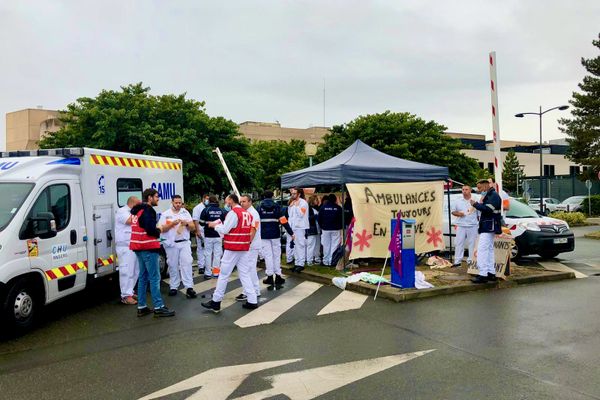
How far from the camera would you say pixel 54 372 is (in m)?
5.16

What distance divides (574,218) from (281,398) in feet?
83.8

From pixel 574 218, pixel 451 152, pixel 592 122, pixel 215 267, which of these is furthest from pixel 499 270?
pixel 592 122

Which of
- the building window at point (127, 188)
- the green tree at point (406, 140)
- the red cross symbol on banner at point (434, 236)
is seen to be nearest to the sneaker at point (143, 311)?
the building window at point (127, 188)

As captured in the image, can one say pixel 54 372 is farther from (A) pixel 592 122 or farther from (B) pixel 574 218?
(A) pixel 592 122

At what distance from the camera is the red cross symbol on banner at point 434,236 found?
11430 mm

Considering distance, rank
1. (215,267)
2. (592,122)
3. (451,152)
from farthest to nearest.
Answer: (592,122), (451,152), (215,267)

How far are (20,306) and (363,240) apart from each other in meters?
6.44

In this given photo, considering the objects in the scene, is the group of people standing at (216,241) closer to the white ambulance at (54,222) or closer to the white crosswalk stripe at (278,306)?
the white crosswalk stripe at (278,306)

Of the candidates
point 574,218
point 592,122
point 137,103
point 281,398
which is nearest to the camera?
point 281,398

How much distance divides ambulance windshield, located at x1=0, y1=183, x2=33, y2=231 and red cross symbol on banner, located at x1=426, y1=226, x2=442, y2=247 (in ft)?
26.4

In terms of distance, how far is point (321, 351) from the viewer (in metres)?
5.62

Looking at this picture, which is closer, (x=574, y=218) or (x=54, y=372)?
(x=54, y=372)

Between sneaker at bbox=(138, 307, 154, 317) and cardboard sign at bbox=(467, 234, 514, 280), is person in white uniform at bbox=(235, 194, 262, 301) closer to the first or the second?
sneaker at bbox=(138, 307, 154, 317)

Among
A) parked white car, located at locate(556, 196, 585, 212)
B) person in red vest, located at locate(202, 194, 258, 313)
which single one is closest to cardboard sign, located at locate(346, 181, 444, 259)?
person in red vest, located at locate(202, 194, 258, 313)
